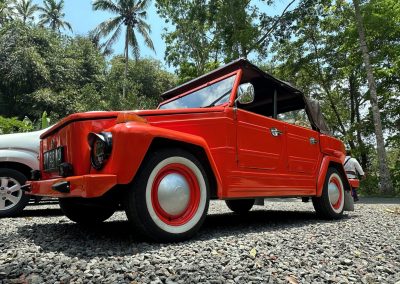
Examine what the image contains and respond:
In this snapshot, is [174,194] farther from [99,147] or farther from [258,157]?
[258,157]

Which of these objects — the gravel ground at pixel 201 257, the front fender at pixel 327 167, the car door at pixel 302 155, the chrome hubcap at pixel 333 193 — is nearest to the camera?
the gravel ground at pixel 201 257

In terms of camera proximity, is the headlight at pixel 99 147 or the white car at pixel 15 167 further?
the white car at pixel 15 167

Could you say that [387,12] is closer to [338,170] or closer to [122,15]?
[338,170]

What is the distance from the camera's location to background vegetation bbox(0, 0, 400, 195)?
16953 mm

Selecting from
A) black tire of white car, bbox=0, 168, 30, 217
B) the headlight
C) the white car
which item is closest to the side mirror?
the headlight

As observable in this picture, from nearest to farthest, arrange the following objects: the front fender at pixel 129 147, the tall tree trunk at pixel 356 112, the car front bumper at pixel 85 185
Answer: the car front bumper at pixel 85 185
the front fender at pixel 129 147
the tall tree trunk at pixel 356 112

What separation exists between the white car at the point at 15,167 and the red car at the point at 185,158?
70.9 inches

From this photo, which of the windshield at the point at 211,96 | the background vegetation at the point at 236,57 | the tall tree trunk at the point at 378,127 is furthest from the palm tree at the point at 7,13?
the windshield at the point at 211,96

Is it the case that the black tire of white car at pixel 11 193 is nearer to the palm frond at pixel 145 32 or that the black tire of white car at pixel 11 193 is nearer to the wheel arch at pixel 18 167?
the wheel arch at pixel 18 167

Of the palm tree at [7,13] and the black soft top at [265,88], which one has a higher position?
the palm tree at [7,13]

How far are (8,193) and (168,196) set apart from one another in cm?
366

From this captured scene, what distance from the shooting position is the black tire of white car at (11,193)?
5844 mm

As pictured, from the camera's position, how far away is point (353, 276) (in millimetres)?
2799

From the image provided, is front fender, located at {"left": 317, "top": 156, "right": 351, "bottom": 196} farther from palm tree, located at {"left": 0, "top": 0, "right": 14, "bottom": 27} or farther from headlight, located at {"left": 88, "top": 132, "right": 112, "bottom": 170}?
palm tree, located at {"left": 0, "top": 0, "right": 14, "bottom": 27}
